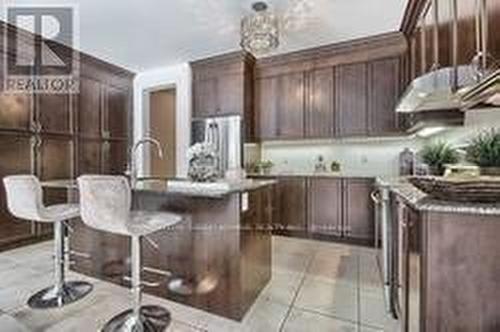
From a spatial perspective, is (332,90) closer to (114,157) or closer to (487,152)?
(487,152)

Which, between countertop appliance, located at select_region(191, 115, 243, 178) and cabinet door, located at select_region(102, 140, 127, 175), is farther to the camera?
cabinet door, located at select_region(102, 140, 127, 175)

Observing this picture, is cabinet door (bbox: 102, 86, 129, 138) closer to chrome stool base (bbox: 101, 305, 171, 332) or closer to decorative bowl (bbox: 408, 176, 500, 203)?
chrome stool base (bbox: 101, 305, 171, 332)

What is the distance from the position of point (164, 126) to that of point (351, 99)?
13.6ft

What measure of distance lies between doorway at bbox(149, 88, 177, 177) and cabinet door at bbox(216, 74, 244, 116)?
156 centimetres

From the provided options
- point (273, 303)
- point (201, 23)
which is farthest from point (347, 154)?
point (273, 303)

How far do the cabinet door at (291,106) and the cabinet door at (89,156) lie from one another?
9.75 ft

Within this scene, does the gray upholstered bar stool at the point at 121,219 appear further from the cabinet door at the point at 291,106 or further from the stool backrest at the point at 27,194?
the cabinet door at the point at 291,106

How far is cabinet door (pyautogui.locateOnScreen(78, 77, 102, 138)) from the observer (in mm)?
4637

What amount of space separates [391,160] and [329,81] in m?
1.46

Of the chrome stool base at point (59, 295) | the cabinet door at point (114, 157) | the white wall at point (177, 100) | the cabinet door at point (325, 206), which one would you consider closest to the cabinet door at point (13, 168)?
the cabinet door at point (114, 157)

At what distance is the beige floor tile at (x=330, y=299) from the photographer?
2312 mm

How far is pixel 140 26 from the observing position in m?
3.55

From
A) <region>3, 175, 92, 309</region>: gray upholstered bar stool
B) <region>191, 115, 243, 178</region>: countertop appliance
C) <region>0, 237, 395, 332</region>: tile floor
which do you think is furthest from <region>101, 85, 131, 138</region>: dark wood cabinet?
<region>3, 175, 92, 309</region>: gray upholstered bar stool

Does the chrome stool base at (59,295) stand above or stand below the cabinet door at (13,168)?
below
